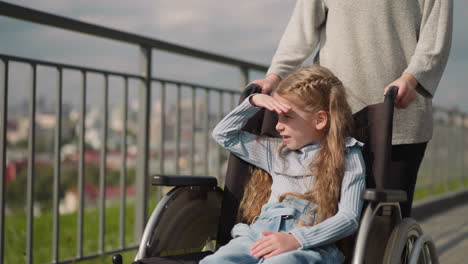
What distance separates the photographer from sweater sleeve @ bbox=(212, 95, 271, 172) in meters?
2.71

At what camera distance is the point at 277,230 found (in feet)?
7.82

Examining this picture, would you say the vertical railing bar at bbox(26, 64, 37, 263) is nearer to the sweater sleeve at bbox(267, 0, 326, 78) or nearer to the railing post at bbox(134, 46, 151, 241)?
the railing post at bbox(134, 46, 151, 241)

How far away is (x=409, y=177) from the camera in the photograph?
264 cm

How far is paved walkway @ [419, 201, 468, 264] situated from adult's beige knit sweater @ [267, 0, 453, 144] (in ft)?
6.77

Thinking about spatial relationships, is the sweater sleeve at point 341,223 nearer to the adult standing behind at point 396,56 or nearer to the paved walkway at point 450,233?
the adult standing behind at point 396,56

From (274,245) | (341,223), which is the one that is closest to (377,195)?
(341,223)

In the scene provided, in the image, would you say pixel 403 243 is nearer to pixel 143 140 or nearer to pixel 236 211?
pixel 236 211

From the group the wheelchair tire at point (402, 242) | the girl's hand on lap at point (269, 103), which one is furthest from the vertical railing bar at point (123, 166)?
the wheelchair tire at point (402, 242)

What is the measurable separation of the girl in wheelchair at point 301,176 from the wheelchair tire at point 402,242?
0.45 feet

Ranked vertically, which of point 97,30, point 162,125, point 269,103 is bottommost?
point 162,125

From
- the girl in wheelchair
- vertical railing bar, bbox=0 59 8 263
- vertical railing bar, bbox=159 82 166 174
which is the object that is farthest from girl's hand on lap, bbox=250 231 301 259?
vertical railing bar, bbox=159 82 166 174

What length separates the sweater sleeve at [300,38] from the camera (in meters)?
2.91

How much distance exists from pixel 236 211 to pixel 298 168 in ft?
1.12

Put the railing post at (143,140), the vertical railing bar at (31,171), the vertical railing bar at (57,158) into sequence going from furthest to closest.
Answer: the railing post at (143,140) → the vertical railing bar at (57,158) → the vertical railing bar at (31,171)
